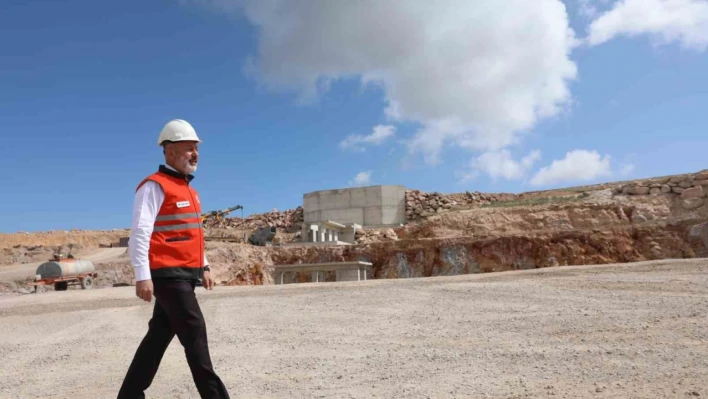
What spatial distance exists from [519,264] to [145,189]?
19607 millimetres

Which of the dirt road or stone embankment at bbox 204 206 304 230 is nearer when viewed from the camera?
the dirt road

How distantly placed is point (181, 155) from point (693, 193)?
29297mm

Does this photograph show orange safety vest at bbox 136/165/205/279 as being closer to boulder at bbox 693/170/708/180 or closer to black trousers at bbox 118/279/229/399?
black trousers at bbox 118/279/229/399

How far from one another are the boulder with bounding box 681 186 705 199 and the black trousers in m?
29.3

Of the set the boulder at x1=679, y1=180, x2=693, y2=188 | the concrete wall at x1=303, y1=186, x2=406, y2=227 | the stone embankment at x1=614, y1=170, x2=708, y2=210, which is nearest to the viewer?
the stone embankment at x1=614, y1=170, x2=708, y2=210

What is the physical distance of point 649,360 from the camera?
4.27 meters

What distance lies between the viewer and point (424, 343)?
18.2 feet

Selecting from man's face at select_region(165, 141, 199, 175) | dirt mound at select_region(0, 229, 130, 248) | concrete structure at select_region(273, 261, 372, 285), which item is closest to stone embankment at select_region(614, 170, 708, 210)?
concrete structure at select_region(273, 261, 372, 285)

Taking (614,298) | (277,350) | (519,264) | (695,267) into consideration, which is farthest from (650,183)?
(277,350)

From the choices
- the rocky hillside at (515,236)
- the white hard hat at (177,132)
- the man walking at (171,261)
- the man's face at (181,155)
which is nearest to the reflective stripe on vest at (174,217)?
the man walking at (171,261)

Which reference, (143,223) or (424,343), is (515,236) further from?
(143,223)

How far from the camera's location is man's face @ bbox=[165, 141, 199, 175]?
3.61 m

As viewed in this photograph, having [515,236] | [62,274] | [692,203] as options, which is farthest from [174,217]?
[692,203]

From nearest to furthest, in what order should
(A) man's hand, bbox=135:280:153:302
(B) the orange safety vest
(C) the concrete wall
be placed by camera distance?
(A) man's hand, bbox=135:280:153:302 < (B) the orange safety vest < (C) the concrete wall
